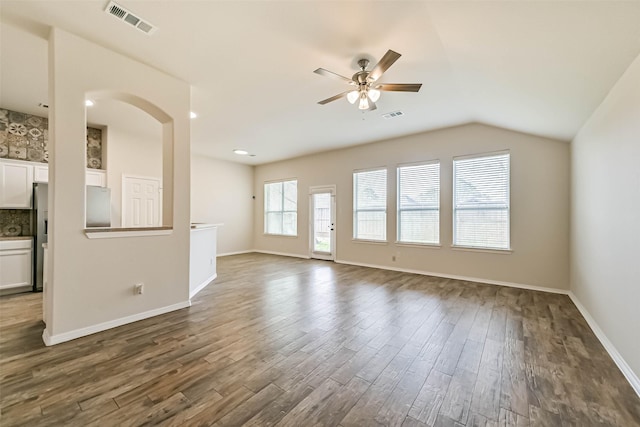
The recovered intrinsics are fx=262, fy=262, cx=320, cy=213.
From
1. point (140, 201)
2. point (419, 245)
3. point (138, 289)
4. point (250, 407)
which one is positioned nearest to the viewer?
point (250, 407)

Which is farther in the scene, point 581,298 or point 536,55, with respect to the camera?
point 581,298

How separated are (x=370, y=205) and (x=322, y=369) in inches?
185

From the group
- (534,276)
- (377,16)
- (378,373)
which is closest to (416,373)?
(378,373)

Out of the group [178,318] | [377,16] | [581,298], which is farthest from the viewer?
[581,298]

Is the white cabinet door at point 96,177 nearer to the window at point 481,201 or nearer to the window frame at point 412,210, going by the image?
the window frame at point 412,210

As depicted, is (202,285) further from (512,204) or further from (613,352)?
(512,204)

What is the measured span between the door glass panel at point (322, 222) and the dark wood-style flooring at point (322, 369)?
3731 millimetres

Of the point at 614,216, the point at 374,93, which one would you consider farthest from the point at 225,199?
the point at 614,216

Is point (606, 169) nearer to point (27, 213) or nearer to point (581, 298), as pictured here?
point (581, 298)

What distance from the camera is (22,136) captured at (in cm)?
455

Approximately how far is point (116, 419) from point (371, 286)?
370 cm

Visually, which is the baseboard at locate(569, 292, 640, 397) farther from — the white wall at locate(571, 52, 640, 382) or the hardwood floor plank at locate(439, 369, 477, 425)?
the hardwood floor plank at locate(439, 369, 477, 425)

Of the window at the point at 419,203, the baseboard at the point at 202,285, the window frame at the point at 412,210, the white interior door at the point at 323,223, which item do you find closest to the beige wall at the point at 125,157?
the baseboard at the point at 202,285

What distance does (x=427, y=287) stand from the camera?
4.52m
